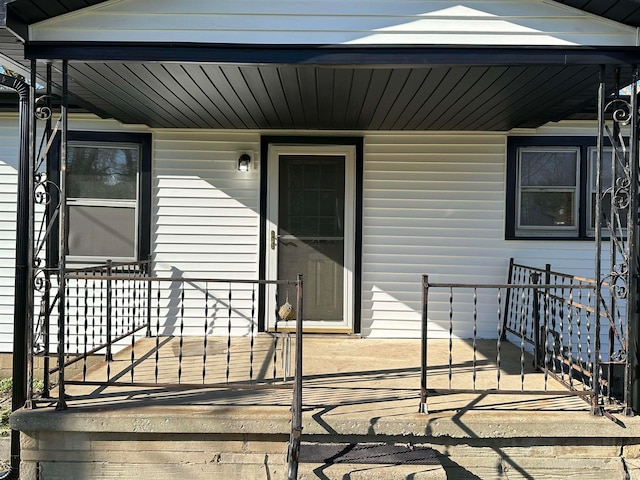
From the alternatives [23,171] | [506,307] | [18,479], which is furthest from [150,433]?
[506,307]

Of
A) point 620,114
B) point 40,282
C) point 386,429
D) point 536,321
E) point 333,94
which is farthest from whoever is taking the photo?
point 536,321

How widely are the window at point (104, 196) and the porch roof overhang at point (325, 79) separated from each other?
47 cm

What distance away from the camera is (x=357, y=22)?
3.32 metres

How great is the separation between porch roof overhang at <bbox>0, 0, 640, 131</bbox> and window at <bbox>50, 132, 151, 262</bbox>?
47 cm

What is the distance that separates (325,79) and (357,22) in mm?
511

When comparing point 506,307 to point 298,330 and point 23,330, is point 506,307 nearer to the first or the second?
point 298,330

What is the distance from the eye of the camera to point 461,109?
4.53 m

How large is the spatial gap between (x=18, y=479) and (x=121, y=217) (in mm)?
2777

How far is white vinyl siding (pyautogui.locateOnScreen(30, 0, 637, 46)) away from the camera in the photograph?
3291 mm

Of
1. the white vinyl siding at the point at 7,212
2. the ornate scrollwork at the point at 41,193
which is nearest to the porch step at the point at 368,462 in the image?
the ornate scrollwork at the point at 41,193

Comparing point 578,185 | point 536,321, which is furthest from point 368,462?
point 578,185

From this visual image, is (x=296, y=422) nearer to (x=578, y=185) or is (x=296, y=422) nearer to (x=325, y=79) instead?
(x=325, y=79)

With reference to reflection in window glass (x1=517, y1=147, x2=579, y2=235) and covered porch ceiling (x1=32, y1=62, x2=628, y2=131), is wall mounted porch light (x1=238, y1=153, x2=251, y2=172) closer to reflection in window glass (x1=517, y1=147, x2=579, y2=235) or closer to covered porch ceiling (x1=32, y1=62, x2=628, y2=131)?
covered porch ceiling (x1=32, y1=62, x2=628, y2=131)

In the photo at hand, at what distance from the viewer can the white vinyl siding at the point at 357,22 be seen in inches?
130
